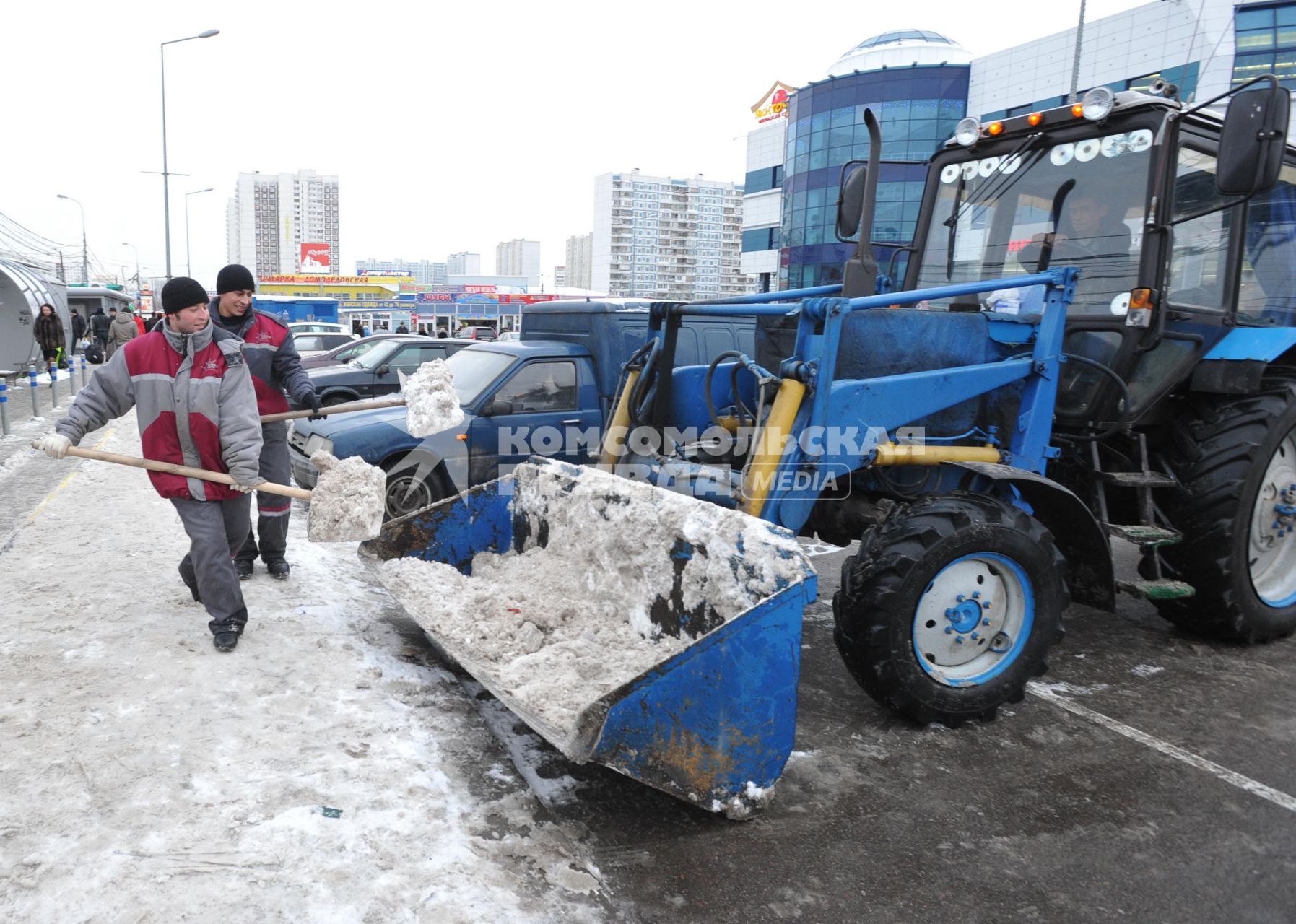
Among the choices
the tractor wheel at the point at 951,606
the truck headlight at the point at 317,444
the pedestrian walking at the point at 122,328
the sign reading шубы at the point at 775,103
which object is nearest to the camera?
the tractor wheel at the point at 951,606

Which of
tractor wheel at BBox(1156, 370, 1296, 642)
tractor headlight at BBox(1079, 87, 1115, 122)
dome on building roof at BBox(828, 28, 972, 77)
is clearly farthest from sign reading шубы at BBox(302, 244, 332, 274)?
tractor wheel at BBox(1156, 370, 1296, 642)

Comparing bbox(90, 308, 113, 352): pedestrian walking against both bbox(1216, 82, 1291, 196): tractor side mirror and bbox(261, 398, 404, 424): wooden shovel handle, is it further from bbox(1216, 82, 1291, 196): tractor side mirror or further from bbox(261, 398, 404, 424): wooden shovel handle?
bbox(1216, 82, 1291, 196): tractor side mirror

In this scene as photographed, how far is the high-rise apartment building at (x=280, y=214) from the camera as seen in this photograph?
116 m

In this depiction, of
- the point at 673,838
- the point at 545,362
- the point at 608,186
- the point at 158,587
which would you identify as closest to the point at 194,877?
the point at 673,838

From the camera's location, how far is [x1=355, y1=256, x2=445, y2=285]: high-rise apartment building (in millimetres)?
153625

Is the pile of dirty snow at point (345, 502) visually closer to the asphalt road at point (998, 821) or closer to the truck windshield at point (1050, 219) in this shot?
the asphalt road at point (998, 821)

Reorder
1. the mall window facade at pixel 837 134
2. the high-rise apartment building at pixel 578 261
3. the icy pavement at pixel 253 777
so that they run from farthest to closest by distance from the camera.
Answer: the high-rise apartment building at pixel 578 261
the mall window facade at pixel 837 134
the icy pavement at pixel 253 777

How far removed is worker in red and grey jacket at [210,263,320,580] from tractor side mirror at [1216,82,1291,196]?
4.48 m

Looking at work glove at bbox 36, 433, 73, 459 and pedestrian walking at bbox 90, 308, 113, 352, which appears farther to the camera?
pedestrian walking at bbox 90, 308, 113, 352

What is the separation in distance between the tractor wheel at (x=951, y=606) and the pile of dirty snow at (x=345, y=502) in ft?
7.51

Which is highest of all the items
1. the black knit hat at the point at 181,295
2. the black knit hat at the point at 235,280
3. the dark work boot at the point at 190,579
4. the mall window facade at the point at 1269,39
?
the mall window facade at the point at 1269,39

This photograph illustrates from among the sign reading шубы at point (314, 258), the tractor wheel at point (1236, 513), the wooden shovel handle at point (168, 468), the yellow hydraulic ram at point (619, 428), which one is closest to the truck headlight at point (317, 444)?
the wooden shovel handle at point (168, 468)

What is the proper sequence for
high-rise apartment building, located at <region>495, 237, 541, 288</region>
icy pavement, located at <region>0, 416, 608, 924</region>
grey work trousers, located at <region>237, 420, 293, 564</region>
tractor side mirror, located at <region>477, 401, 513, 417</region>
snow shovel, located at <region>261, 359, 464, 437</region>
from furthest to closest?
high-rise apartment building, located at <region>495, 237, 541, 288</region> → tractor side mirror, located at <region>477, 401, 513, 417</region> → grey work trousers, located at <region>237, 420, 293, 564</region> → snow shovel, located at <region>261, 359, 464, 437</region> → icy pavement, located at <region>0, 416, 608, 924</region>

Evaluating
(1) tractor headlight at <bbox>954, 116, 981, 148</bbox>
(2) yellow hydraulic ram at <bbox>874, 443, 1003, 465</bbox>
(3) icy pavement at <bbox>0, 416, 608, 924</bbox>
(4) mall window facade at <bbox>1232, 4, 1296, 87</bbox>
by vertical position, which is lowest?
(3) icy pavement at <bbox>0, 416, 608, 924</bbox>
